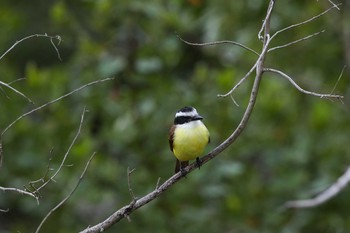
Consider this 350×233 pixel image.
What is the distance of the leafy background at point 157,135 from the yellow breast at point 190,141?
1762 mm

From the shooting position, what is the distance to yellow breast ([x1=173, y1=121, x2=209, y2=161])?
4871 millimetres

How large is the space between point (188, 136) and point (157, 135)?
217 cm

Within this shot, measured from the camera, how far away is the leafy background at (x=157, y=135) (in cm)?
704

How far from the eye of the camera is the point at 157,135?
709cm

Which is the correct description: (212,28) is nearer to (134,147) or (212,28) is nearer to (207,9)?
(207,9)

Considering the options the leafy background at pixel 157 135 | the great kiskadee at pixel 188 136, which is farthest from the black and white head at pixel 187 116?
the leafy background at pixel 157 135

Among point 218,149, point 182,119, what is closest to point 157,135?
point 182,119

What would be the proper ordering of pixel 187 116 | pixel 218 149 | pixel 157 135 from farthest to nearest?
pixel 157 135 < pixel 187 116 < pixel 218 149

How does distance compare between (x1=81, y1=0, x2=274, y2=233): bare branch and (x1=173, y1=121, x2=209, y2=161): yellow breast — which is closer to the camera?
(x1=81, y1=0, x2=274, y2=233): bare branch

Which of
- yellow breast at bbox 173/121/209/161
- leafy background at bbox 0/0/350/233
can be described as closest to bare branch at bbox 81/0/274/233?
yellow breast at bbox 173/121/209/161

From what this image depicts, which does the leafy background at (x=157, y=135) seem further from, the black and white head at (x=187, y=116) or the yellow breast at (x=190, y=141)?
the yellow breast at (x=190, y=141)

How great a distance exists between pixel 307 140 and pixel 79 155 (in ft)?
6.61

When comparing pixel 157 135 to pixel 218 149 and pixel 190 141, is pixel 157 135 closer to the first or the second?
pixel 190 141

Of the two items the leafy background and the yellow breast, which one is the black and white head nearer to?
the yellow breast
